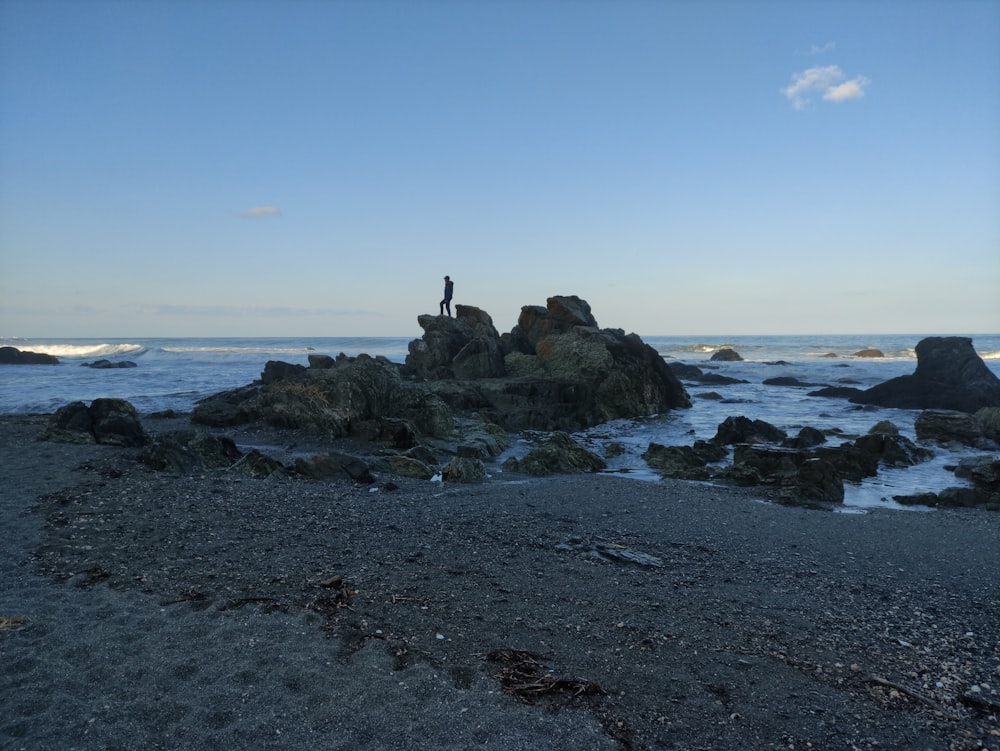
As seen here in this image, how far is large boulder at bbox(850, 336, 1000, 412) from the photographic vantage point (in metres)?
24.4

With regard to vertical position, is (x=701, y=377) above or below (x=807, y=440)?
above

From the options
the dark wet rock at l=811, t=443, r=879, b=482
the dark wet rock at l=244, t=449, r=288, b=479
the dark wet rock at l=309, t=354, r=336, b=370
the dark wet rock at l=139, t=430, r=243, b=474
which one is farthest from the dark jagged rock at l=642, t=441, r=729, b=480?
the dark wet rock at l=309, t=354, r=336, b=370

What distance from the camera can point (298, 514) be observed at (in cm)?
820

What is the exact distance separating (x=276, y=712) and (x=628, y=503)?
271 inches

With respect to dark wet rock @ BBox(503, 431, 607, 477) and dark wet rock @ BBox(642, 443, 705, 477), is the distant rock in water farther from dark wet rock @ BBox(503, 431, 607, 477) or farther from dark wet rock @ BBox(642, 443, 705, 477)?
dark wet rock @ BBox(642, 443, 705, 477)

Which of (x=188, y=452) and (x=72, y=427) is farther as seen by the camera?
(x=72, y=427)

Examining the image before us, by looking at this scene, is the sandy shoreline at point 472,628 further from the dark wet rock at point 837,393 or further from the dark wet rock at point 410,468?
the dark wet rock at point 837,393

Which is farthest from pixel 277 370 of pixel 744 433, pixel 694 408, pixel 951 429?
pixel 951 429

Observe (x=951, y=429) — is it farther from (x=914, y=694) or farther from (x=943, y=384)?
(x=914, y=694)

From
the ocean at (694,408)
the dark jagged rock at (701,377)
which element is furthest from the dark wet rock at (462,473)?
the dark jagged rock at (701,377)

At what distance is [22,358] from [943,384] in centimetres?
6056

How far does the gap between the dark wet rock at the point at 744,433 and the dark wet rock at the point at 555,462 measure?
4.72 m

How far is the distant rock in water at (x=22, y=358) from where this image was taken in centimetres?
4896

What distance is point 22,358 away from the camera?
49.9 m
